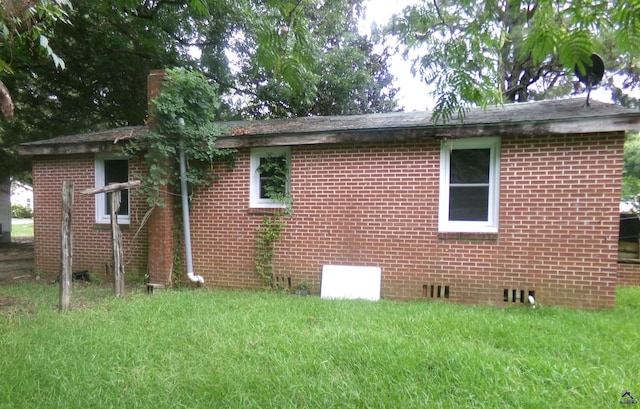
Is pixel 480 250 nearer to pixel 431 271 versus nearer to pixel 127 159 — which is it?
pixel 431 271

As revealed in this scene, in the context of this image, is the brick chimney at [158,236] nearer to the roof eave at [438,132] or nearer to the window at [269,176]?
the roof eave at [438,132]

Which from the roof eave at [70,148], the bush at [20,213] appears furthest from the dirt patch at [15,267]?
the bush at [20,213]

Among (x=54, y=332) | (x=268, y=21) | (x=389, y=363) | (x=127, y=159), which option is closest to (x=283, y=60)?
(x=268, y=21)

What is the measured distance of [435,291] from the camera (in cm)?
561

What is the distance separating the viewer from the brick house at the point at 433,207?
4.95 meters

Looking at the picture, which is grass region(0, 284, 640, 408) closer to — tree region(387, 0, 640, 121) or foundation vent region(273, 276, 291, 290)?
foundation vent region(273, 276, 291, 290)

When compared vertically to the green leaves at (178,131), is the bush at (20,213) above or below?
below

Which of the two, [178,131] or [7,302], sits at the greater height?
[178,131]

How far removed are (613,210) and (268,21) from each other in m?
5.28

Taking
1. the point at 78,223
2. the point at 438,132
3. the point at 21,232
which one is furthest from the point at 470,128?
the point at 21,232

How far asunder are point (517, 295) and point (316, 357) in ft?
12.1

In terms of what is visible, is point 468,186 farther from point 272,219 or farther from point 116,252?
point 116,252

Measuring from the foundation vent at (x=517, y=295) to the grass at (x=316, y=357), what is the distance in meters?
0.43

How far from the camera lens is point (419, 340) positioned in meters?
3.54
